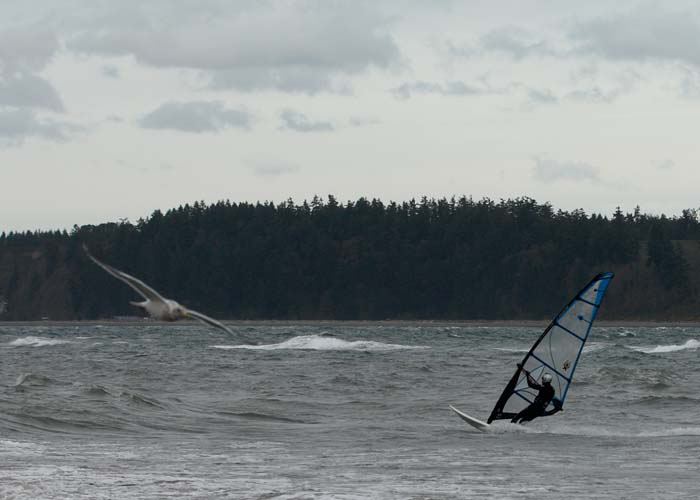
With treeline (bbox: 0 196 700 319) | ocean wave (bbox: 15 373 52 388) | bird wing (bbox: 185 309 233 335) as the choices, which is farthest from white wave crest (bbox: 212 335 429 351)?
treeline (bbox: 0 196 700 319)

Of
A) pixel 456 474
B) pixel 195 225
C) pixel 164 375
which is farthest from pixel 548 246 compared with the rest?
pixel 456 474

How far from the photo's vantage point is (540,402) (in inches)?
969

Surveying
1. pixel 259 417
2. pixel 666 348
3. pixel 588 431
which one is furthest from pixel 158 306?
pixel 666 348

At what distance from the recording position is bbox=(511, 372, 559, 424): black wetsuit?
24406mm

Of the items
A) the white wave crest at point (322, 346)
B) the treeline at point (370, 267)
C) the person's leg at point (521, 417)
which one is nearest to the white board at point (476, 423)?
the person's leg at point (521, 417)

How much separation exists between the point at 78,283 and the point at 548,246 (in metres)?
57.1

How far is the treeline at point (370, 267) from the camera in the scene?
146500 mm

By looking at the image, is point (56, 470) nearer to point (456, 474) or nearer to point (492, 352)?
point (456, 474)

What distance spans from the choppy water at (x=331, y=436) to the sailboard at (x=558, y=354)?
600mm

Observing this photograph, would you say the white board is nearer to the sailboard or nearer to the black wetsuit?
the sailboard

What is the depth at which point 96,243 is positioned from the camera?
157125 millimetres

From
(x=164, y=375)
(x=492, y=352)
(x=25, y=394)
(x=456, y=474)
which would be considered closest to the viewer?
(x=456, y=474)

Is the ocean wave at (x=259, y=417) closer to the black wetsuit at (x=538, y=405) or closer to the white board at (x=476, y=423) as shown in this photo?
the white board at (x=476, y=423)

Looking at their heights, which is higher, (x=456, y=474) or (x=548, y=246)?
(x=548, y=246)
